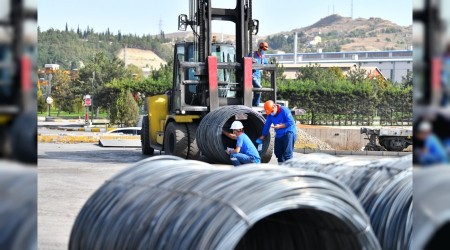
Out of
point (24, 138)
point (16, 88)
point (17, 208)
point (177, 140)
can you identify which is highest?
point (16, 88)

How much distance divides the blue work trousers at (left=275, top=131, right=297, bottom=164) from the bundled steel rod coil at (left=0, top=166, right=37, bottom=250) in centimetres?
1119

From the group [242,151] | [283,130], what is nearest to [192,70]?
[283,130]

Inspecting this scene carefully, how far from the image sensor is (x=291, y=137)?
13.0 meters

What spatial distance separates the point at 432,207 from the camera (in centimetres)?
152

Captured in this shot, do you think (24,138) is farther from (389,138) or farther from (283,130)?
(389,138)

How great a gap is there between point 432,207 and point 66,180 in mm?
12173

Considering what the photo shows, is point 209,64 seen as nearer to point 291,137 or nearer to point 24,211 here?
point 291,137

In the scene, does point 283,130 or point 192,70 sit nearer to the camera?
point 283,130

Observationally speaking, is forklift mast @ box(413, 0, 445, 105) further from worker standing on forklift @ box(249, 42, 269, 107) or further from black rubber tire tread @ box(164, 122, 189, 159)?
worker standing on forklift @ box(249, 42, 269, 107)

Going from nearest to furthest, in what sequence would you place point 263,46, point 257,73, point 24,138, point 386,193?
point 24,138 → point 386,193 → point 263,46 → point 257,73

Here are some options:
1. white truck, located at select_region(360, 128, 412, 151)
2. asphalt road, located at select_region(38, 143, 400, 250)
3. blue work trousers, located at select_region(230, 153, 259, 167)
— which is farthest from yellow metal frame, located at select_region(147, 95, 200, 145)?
white truck, located at select_region(360, 128, 412, 151)

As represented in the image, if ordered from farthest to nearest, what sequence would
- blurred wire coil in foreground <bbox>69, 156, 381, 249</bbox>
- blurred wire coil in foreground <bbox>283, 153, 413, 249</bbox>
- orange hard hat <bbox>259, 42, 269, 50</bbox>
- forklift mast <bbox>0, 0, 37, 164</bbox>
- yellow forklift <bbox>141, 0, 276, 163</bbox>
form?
orange hard hat <bbox>259, 42, 269, 50</bbox> < yellow forklift <bbox>141, 0, 276, 163</bbox> < blurred wire coil in foreground <bbox>283, 153, 413, 249</bbox> < blurred wire coil in foreground <bbox>69, 156, 381, 249</bbox> < forklift mast <bbox>0, 0, 37, 164</bbox>

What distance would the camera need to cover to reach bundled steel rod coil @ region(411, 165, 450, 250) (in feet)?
4.90

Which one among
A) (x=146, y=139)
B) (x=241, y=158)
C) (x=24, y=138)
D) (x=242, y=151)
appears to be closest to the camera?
(x=24, y=138)
